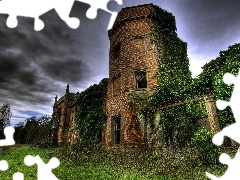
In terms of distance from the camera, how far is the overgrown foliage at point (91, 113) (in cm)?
1691

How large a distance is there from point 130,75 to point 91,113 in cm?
483

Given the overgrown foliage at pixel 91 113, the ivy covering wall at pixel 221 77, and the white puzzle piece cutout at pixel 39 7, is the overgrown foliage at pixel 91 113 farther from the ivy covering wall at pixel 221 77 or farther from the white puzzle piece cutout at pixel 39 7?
the white puzzle piece cutout at pixel 39 7

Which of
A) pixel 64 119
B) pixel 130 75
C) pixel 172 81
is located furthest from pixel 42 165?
pixel 64 119

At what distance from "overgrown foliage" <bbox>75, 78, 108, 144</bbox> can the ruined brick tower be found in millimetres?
823

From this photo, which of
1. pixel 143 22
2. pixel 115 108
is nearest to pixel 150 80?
pixel 115 108

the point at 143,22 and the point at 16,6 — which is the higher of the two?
the point at 143,22

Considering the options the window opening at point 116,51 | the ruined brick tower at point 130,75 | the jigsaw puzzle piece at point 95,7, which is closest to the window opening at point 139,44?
the ruined brick tower at point 130,75

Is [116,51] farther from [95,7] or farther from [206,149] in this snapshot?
[95,7]

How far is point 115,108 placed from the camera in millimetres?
15547

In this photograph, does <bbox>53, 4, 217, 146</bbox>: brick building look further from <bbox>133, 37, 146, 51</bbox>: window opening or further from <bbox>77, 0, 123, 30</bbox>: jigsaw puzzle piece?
<bbox>77, 0, 123, 30</bbox>: jigsaw puzzle piece

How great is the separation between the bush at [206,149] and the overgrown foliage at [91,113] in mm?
8606

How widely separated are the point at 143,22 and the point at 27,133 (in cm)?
3229

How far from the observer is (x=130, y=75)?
1524cm

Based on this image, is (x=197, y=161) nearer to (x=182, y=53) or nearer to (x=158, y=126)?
(x=158, y=126)
